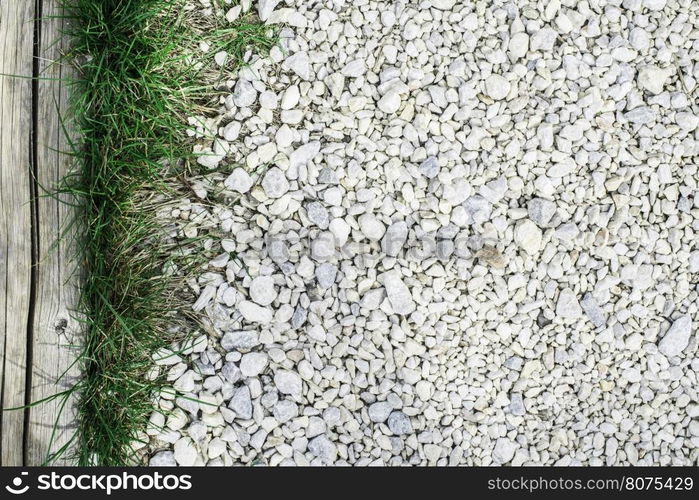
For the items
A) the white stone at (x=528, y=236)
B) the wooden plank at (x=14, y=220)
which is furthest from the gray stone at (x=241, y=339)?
the white stone at (x=528, y=236)

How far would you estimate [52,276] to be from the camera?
7.15ft

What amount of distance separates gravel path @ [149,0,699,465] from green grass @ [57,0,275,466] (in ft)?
0.31

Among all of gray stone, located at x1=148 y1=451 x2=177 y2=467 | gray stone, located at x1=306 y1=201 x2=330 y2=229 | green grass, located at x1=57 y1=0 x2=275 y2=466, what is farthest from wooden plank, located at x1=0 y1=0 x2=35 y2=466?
gray stone, located at x1=306 y1=201 x2=330 y2=229

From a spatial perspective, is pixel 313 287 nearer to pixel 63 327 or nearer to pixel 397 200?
pixel 397 200

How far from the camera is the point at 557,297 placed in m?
2.28

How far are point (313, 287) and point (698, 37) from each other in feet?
5.40

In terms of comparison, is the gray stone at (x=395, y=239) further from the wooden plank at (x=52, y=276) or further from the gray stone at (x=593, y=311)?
the wooden plank at (x=52, y=276)

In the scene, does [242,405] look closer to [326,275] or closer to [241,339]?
[241,339]

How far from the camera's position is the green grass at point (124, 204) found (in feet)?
7.04

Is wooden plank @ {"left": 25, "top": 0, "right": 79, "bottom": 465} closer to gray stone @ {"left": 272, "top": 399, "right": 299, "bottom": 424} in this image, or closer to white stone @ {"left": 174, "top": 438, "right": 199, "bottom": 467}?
white stone @ {"left": 174, "top": 438, "right": 199, "bottom": 467}

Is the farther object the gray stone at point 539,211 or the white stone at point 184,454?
the gray stone at point 539,211

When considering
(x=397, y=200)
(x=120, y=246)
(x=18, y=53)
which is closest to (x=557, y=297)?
(x=397, y=200)

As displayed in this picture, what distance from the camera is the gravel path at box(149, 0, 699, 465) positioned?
2207mm

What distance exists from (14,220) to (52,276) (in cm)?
22
